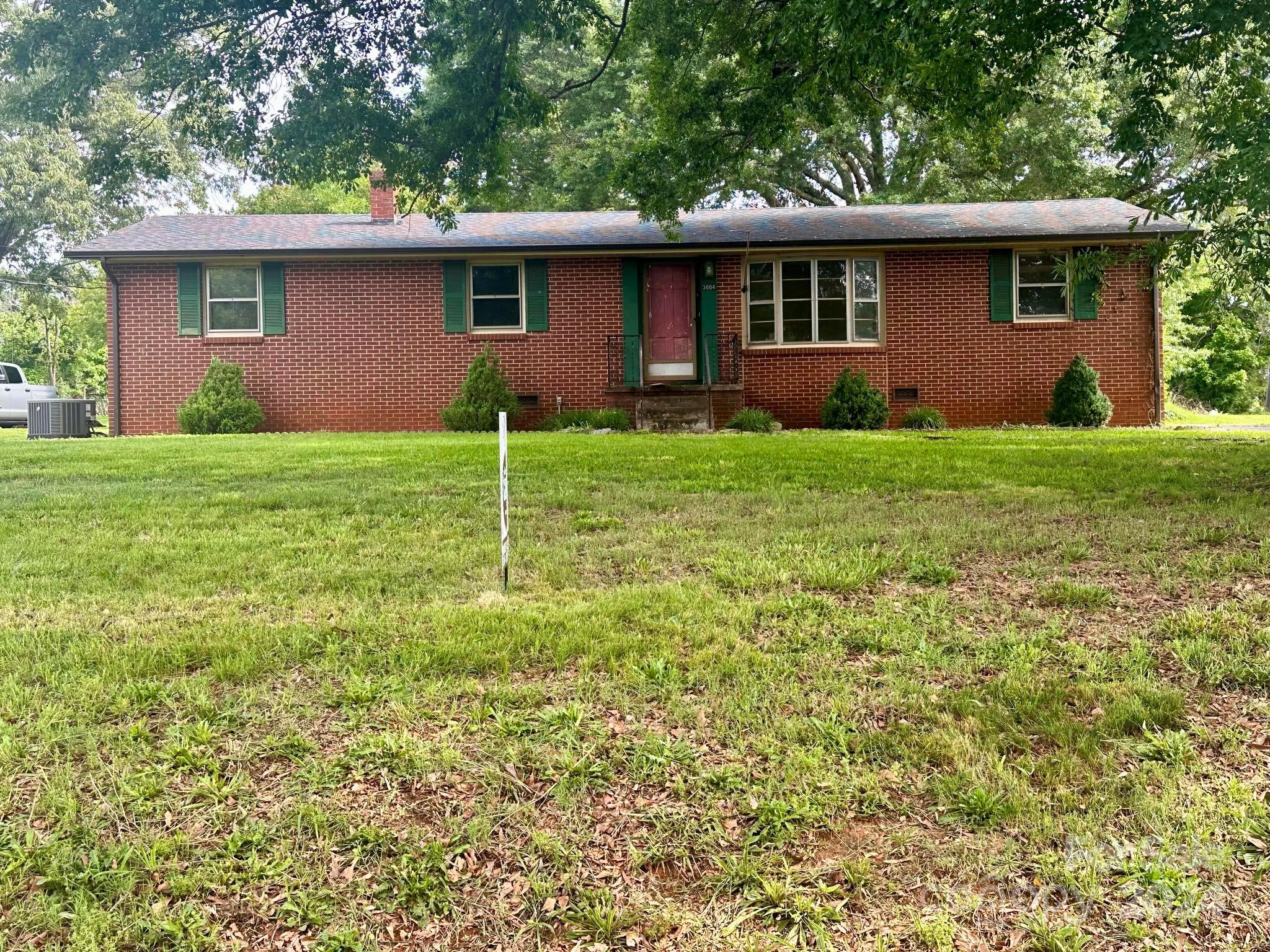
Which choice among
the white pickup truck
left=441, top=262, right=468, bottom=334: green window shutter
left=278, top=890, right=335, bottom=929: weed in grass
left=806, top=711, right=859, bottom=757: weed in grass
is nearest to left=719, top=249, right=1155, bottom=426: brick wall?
left=441, top=262, right=468, bottom=334: green window shutter

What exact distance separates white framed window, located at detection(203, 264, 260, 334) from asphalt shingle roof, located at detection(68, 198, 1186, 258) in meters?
0.51

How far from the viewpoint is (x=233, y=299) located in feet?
51.1

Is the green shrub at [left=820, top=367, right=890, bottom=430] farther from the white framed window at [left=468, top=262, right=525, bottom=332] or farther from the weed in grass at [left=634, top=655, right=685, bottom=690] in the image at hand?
the weed in grass at [left=634, top=655, right=685, bottom=690]

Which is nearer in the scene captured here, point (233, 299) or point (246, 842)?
point (246, 842)

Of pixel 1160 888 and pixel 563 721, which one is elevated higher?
pixel 563 721

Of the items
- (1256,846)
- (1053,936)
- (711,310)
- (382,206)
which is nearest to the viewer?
(1053,936)

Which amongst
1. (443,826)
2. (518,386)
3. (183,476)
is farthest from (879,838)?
(518,386)

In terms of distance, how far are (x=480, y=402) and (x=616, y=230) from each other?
433 centimetres

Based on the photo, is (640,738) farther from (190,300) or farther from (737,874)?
(190,300)

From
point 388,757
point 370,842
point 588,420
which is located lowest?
point 370,842

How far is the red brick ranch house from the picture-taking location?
1538cm

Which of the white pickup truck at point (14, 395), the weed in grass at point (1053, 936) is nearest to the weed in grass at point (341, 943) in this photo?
the weed in grass at point (1053, 936)

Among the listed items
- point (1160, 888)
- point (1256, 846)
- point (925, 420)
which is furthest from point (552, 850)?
point (925, 420)

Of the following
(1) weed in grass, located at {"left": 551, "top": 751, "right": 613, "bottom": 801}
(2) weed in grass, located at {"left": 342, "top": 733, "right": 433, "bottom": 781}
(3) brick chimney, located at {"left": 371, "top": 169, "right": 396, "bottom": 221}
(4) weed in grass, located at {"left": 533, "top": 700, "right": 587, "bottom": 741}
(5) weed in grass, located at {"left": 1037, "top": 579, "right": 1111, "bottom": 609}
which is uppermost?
(3) brick chimney, located at {"left": 371, "top": 169, "right": 396, "bottom": 221}
